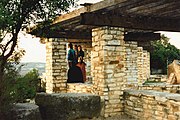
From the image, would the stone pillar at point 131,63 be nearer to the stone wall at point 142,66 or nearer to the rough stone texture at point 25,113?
the stone wall at point 142,66

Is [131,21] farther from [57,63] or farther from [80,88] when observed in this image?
[57,63]

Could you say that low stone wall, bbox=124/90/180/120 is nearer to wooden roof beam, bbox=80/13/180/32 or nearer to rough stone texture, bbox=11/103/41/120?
wooden roof beam, bbox=80/13/180/32

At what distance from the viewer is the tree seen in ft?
17.9

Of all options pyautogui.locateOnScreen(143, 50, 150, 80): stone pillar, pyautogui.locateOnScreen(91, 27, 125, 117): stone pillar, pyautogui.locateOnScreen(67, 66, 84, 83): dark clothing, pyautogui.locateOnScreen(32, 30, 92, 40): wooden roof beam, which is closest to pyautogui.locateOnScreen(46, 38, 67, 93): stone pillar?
pyautogui.locateOnScreen(32, 30, 92, 40): wooden roof beam

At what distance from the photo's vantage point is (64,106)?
23.2ft

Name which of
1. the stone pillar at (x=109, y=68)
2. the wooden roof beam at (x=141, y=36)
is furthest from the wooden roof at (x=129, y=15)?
the wooden roof beam at (x=141, y=36)

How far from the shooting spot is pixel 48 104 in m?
7.15

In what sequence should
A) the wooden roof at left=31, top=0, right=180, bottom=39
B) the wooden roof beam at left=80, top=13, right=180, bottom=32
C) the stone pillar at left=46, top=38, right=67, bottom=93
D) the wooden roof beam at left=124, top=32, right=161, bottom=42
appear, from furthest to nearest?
1. the wooden roof beam at left=124, top=32, right=161, bottom=42
2. the stone pillar at left=46, top=38, right=67, bottom=93
3. the wooden roof beam at left=80, top=13, right=180, bottom=32
4. the wooden roof at left=31, top=0, right=180, bottom=39

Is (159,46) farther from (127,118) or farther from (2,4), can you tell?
(2,4)

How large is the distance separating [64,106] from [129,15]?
9.24ft

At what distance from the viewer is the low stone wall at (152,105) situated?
609 cm

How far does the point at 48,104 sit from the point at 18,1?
2.53 metres

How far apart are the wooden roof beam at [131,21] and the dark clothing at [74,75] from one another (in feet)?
13.8

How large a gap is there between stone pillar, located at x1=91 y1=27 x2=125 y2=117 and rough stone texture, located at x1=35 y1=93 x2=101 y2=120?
20.5 inches
